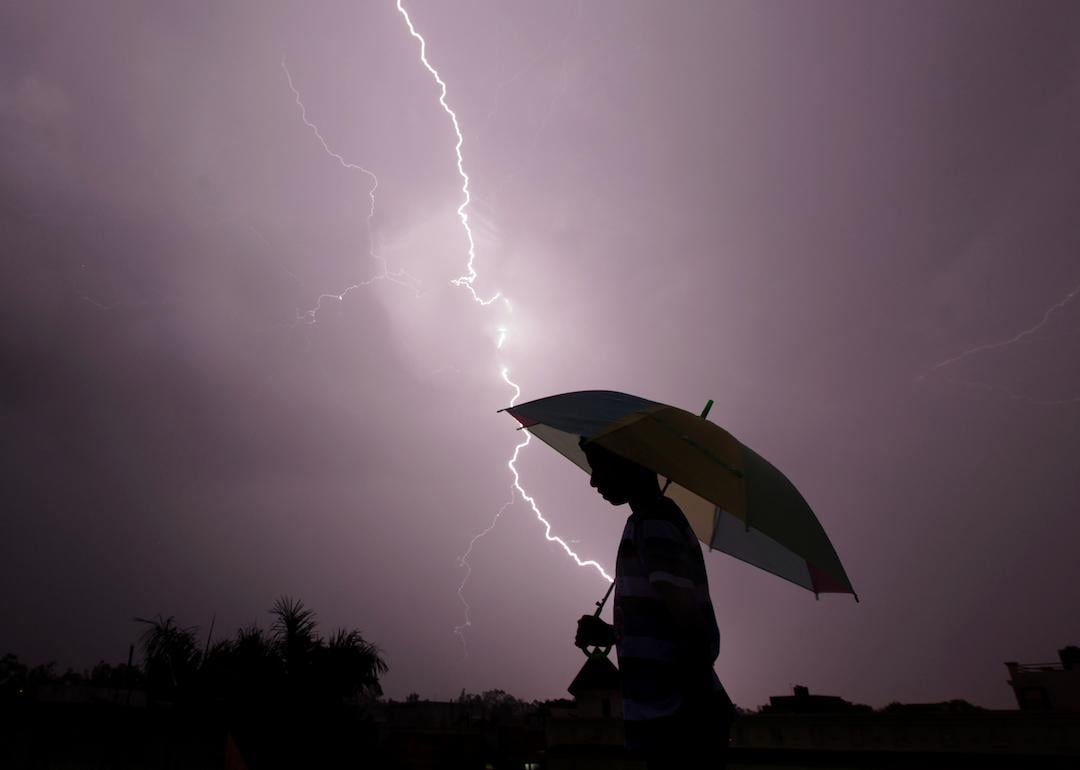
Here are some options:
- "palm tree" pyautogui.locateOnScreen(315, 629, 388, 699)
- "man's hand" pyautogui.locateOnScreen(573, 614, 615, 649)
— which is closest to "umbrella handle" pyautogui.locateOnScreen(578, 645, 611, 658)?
"man's hand" pyautogui.locateOnScreen(573, 614, 615, 649)

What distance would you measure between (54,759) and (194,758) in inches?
94.4

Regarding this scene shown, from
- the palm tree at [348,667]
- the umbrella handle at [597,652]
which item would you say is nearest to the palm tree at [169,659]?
the palm tree at [348,667]

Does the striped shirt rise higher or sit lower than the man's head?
lower

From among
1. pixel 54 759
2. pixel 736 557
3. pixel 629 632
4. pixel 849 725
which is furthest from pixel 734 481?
pixel 54 759

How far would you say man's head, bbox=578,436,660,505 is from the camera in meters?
2.21

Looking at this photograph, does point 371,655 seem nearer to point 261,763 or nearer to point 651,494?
point 261,763

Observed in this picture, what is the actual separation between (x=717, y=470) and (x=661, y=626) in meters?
0.71

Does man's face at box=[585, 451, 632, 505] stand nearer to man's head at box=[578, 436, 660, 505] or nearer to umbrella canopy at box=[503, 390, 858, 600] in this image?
man's head at box=[578, 436, 660, 505]

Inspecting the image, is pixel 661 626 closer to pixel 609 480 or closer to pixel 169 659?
pixel 609 480

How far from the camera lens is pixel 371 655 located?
10.2 metres

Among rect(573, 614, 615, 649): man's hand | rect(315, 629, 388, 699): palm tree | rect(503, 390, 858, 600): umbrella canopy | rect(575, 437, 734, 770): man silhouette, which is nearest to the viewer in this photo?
rect(575, 437, 734, 770): man silhouette

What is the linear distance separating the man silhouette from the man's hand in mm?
841

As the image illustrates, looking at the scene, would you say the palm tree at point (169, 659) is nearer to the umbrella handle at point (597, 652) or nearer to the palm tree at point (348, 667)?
the palm tree at point (348, 667)

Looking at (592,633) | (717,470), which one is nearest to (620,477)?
(717,470)
